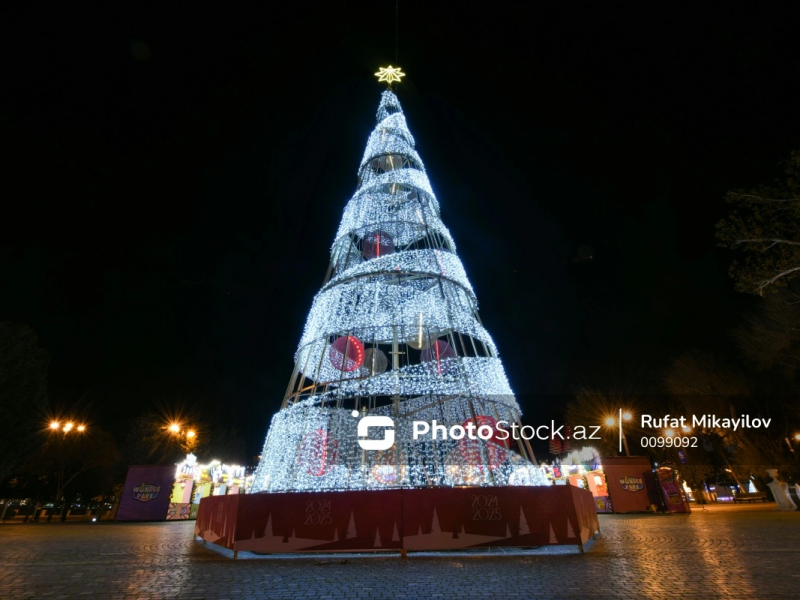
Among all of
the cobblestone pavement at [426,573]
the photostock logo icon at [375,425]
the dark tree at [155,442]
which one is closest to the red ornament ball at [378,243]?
the photostock logo icon at [375,425]

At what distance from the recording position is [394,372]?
982cm

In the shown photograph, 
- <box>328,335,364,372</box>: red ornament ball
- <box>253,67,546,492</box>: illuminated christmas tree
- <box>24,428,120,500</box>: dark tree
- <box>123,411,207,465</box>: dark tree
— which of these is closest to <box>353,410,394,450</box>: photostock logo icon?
<box>253,67,546,492</box>: illuminated christmas tree

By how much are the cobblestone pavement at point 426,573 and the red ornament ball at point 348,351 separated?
162 inches

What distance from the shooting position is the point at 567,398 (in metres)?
34.0

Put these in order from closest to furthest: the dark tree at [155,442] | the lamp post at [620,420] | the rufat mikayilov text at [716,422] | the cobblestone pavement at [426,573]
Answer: the cobblestone pavement at [426,573] → the rufat mikayilov text at [716,422] → the lamp post at [620,420] → the dark tree at [155,442]

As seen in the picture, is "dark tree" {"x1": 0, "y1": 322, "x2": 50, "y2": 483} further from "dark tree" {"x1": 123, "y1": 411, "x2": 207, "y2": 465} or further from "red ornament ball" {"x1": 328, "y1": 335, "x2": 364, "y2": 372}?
"red ornament ball" {"x1": 328, "y1": 335, "x2": 364, "y2": 372}

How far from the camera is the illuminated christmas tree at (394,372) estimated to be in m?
8.87

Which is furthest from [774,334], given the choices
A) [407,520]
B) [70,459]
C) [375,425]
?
[70,459]

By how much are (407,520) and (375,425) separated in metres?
2.93

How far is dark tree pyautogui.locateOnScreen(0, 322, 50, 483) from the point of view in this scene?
712 inches

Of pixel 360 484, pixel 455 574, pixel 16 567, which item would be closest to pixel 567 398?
pixel 360 484

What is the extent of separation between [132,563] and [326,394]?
440cm

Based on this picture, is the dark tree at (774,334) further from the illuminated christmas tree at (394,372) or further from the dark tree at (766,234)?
the illuminated christmas tree at (394,372)

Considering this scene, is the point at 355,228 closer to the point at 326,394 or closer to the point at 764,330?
the point at 326,394
